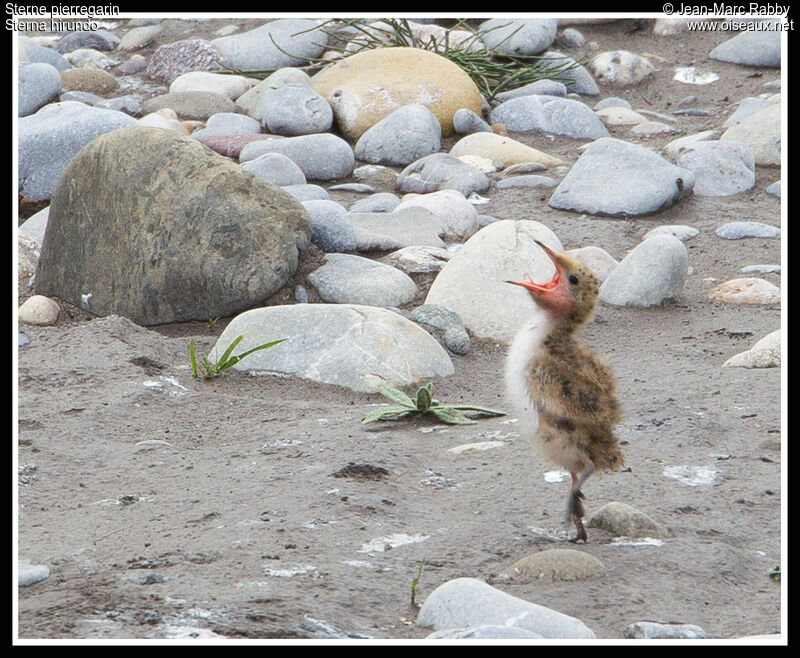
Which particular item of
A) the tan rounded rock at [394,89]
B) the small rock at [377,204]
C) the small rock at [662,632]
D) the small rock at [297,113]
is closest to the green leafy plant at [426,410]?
the small rock at [662,632]

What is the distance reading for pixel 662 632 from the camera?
2.98 m

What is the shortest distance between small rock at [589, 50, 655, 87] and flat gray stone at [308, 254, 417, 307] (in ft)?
22.3

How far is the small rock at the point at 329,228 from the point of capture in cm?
763

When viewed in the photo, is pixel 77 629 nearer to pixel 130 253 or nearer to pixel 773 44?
pixel 130 253

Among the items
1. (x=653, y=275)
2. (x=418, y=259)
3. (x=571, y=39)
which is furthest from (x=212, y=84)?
(x=653, y=275)

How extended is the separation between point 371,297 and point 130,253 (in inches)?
66.3

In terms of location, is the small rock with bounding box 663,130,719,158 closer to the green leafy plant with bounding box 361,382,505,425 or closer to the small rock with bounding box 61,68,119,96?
the green leafy plant with bounding box 361,382,505,425

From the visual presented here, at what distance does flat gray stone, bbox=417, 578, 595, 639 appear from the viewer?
2.83 m

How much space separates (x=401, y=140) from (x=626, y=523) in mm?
7354

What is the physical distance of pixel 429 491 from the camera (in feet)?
13.8

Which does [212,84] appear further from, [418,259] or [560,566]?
[560,566]

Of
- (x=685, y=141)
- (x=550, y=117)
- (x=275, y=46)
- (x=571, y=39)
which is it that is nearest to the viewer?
(x=685, y=141)

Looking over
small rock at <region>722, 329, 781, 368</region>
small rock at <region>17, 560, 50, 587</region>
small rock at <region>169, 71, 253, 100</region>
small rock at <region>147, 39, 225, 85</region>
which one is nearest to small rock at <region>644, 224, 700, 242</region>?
small rock at <region>722, 329, 781, 368</region>

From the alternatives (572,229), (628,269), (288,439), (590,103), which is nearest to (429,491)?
(288,439)
